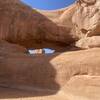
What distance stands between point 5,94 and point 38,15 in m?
6.75

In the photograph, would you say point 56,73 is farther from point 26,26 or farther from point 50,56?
point 26,26

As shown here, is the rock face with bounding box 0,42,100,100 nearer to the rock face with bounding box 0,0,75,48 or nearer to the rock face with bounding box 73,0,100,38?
the rock face with bounding box 73,0,100,38

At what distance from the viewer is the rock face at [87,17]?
11656 mm

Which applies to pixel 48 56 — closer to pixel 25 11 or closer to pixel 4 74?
pixel 4 74

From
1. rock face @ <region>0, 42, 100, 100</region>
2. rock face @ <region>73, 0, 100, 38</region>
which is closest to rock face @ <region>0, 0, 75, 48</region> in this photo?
rock face @ <region>73, 0, 100, 38</region>

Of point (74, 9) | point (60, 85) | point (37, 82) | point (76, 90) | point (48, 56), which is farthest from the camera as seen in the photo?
point (74, 9)

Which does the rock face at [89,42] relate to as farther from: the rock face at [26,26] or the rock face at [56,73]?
the rock face at [56,73]

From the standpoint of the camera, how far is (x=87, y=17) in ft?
39.2

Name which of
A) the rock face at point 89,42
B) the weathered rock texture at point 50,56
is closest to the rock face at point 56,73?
the weathered rock texture at point 50,56

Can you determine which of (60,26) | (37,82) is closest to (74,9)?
(60,26)

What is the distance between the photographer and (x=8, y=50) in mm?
10734

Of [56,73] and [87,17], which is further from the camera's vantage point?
[87,17]

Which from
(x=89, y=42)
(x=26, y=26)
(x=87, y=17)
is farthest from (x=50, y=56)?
(x=26, y=26)

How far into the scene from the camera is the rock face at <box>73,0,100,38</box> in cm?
1166
